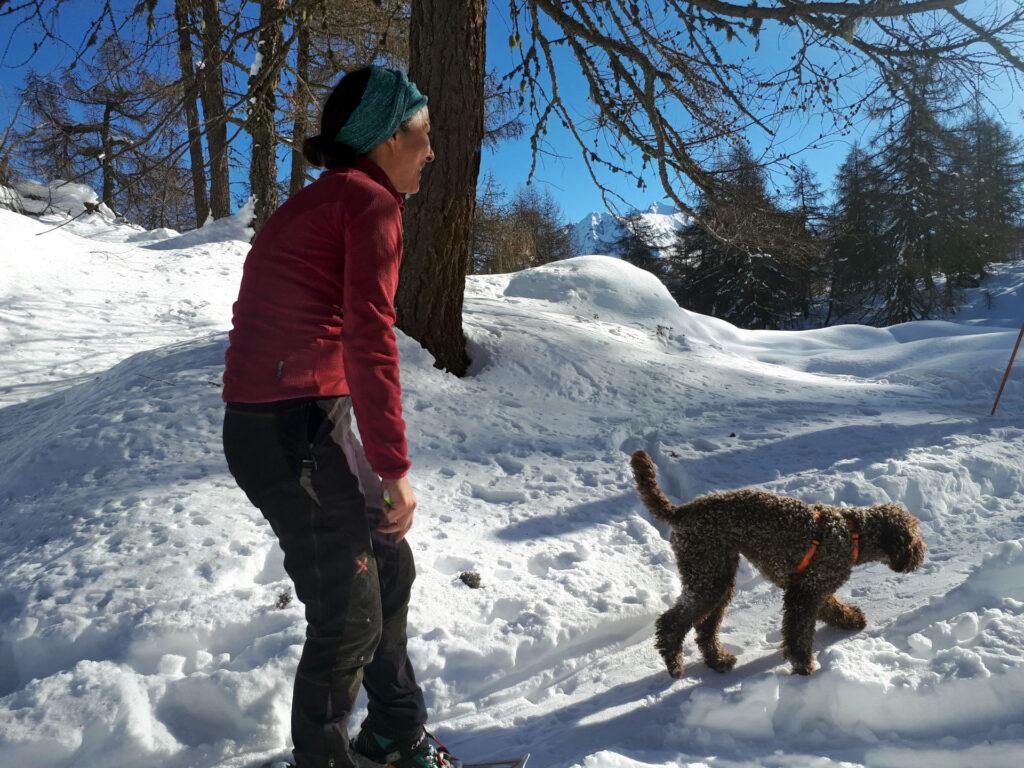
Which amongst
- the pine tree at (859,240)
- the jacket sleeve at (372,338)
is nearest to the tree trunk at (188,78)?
the jacket sleeve at (372,338)

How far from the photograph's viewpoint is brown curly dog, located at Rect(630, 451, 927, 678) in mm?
2600

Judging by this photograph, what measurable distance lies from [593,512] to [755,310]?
2408 centimetres

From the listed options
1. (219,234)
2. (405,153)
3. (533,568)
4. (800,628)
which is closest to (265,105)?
(219,234)

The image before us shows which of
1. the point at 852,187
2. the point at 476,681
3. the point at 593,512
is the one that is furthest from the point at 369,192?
the point at 852,187

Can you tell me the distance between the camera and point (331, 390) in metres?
1.71

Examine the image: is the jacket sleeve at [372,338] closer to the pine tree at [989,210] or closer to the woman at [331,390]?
the woman at [331,390]

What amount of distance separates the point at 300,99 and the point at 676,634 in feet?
26.1

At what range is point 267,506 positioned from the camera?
1.68 m

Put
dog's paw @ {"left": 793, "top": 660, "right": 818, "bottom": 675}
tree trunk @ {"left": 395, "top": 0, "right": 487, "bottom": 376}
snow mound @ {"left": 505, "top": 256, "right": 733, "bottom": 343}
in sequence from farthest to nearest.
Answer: snow mound @ {"left": 505, "top": 256, "right": 733, "bottom": 343}, tree trunk @ {"left": 395, "top": 0, "right": 487, "bottom": 376}, dog's paw @ {"left": 793, "top": 660, "right": 818, "bottom": 675}

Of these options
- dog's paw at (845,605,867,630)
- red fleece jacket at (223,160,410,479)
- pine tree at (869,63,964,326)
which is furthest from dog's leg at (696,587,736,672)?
pine tree at (869,63,964,326)

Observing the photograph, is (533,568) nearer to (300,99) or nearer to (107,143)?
(300,99)

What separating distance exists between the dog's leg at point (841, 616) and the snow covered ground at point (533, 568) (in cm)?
7

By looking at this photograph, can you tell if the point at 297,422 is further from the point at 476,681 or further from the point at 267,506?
the point at 476,681

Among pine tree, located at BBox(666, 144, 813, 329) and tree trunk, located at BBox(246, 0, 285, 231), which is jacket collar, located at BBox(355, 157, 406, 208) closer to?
tree trunk, located at BBox(246, 0, 285, 231)
